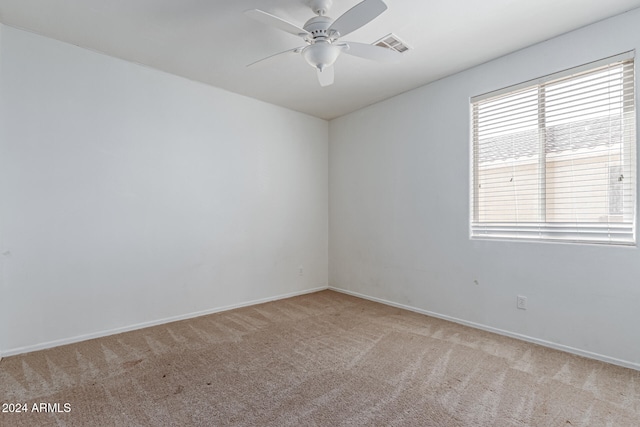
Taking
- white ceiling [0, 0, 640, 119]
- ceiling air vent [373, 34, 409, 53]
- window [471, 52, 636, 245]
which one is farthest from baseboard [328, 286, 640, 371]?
ceiling air vent [373, 34, 409, 53]

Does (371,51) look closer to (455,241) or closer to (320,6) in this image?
(320,6)

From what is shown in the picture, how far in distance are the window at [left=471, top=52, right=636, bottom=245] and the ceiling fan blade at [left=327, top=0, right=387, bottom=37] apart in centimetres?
181

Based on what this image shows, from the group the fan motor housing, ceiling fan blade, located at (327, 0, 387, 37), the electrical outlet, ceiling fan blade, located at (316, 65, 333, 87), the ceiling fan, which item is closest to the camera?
ceiling fan blade, located at (327, 0, 387, 37)

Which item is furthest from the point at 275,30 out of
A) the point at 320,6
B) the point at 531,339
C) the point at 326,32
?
the point at 531,339

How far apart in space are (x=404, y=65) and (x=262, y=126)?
75.3 inches

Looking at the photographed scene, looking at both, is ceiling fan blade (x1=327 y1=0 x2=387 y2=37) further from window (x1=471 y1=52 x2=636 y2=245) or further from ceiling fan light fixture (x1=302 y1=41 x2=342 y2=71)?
window (x1=471 y1=52 x2=636 y2=245)

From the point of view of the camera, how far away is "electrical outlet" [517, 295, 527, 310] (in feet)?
8.95

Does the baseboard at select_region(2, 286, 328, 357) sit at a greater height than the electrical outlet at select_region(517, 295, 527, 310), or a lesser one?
lesser

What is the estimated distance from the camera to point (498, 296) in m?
2.90

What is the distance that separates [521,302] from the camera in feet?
9.02

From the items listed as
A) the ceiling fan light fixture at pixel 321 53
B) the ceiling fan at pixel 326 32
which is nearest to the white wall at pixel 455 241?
the ceiling fan at pixel 326 32

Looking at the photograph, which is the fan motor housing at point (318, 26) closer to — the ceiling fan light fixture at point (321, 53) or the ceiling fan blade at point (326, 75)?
the ceiling fan light fixture at point (321, 53)

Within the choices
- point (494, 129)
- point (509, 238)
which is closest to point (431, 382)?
point (509, 238)

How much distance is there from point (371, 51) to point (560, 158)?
1.87 meters
